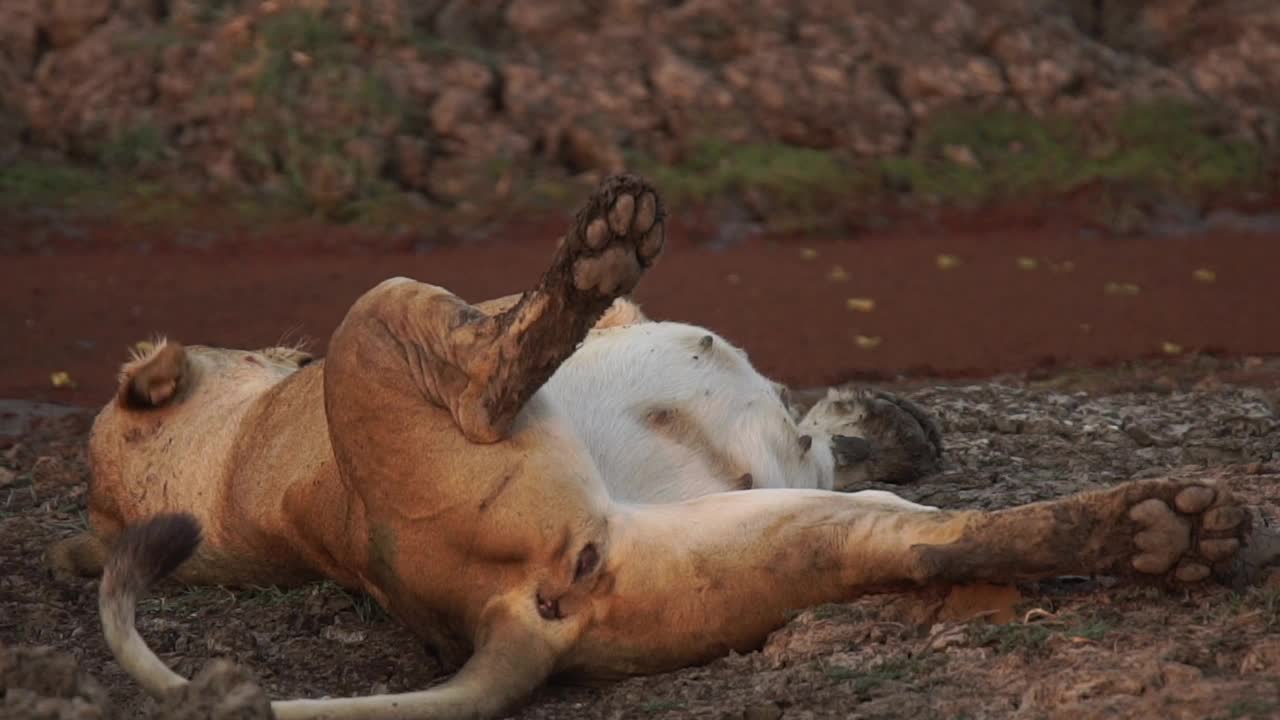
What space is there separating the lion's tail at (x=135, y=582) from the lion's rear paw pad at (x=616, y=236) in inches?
39.5

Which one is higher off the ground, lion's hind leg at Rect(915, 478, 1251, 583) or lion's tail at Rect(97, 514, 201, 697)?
lion's hind leg at Rect(915, 478, 1251, 583)

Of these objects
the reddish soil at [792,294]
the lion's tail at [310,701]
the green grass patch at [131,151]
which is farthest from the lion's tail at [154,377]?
the green grass patch at [131,151]

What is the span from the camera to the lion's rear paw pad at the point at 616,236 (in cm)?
399

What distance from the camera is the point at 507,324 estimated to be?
4.36 m

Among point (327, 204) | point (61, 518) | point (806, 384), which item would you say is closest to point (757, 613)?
point (61, 518)

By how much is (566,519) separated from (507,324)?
18.0 inches

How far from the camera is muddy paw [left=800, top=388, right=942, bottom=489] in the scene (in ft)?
A: 20.0

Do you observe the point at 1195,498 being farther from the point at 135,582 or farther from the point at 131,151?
the point at 131,151

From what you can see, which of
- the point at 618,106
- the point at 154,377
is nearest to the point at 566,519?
the point at 154,377

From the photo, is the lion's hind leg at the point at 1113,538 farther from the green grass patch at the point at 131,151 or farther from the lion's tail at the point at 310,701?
the green grass patch at the point at 131,151

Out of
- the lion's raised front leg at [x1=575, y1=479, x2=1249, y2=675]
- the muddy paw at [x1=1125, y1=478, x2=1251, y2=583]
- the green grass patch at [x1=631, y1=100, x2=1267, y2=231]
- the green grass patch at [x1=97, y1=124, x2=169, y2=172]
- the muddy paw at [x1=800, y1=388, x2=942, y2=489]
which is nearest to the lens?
the muddy paw at [x1=1125, y1=478, x2=1251, y2=583]

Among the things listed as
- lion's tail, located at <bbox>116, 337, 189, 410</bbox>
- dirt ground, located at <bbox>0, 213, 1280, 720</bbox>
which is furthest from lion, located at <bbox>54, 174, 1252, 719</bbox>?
lion's tail, located at <bbox>116, 337, 189, 410</bbox>

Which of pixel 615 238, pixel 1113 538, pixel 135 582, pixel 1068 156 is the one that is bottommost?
pixel 1068 156

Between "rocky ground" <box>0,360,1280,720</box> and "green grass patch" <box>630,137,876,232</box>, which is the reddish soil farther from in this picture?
"rocky ground" <box>0,360,1280,720</box>
